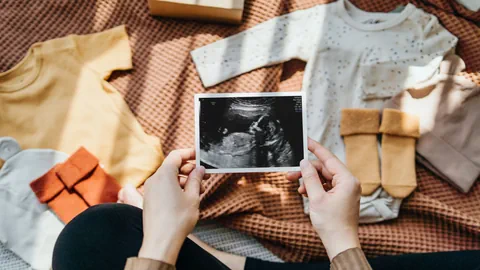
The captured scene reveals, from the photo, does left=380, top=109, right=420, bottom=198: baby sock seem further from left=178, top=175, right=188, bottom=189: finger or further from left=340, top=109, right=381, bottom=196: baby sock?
left=178, top=175, right=188, bottom=189: finger

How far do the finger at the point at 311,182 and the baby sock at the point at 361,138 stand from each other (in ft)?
1.44

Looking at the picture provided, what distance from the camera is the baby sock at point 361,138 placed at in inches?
50.9

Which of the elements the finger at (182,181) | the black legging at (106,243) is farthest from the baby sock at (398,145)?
the finger at (182,181)

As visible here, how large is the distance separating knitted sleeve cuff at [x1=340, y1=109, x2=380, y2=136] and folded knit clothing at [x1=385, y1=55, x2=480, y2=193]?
0.26 ft

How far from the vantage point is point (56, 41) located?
1.32 m

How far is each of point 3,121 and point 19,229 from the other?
0.29m

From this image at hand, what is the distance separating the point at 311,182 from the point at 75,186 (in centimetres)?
68

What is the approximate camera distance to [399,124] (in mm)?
1308

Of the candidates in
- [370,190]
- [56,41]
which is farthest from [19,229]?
[370,190]

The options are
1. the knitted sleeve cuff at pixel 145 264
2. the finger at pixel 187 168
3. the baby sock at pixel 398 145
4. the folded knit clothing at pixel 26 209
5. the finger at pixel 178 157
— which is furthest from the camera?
the baby sock at pixel 398 145

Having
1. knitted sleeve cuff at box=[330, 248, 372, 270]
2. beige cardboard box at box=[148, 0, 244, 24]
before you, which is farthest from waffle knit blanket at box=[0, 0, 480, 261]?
knitted sleeve cuff at box=[330, 248, 372, 270]

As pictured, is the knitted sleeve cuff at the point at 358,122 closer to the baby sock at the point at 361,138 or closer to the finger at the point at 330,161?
the baby sock at the point at 361,138

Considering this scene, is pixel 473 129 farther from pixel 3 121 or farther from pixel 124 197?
pixel 3 121

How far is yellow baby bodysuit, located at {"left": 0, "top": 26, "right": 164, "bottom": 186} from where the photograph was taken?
1262mm
